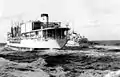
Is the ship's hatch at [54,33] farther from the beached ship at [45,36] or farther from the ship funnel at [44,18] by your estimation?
the ship funnel at [44,18]

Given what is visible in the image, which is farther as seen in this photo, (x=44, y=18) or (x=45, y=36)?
(x=44, y=18)

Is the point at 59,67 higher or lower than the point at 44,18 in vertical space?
lower

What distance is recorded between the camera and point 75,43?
359ft

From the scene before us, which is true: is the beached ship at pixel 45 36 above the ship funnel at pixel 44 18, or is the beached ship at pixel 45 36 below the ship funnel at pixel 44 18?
below

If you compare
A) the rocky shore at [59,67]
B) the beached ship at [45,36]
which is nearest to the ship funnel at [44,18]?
the beached ship at [45,36]

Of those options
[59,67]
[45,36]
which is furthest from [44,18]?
[59,67]

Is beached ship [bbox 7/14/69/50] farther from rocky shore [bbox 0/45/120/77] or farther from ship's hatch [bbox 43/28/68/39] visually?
rocky shore [bbox 0/45/120/77]

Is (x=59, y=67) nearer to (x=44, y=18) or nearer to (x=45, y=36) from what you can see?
(x=45, y=36)

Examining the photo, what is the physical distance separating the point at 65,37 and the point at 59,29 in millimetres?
4275

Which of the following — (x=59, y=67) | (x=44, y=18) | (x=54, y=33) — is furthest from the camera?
(x=44, y=18)

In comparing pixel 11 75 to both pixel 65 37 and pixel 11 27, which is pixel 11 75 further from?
pixel 11 27

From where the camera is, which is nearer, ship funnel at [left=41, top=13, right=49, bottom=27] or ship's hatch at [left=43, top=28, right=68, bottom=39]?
ship's hatch at [left=43, top=28, right=68, bottom=39]

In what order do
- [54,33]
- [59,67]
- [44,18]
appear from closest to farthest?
[59,67] → [54,33] → [44,18]

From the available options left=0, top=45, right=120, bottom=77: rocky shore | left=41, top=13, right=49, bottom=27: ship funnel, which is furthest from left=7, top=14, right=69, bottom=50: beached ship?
left=0, top=45, right=120, bottom=77: rocky shore
